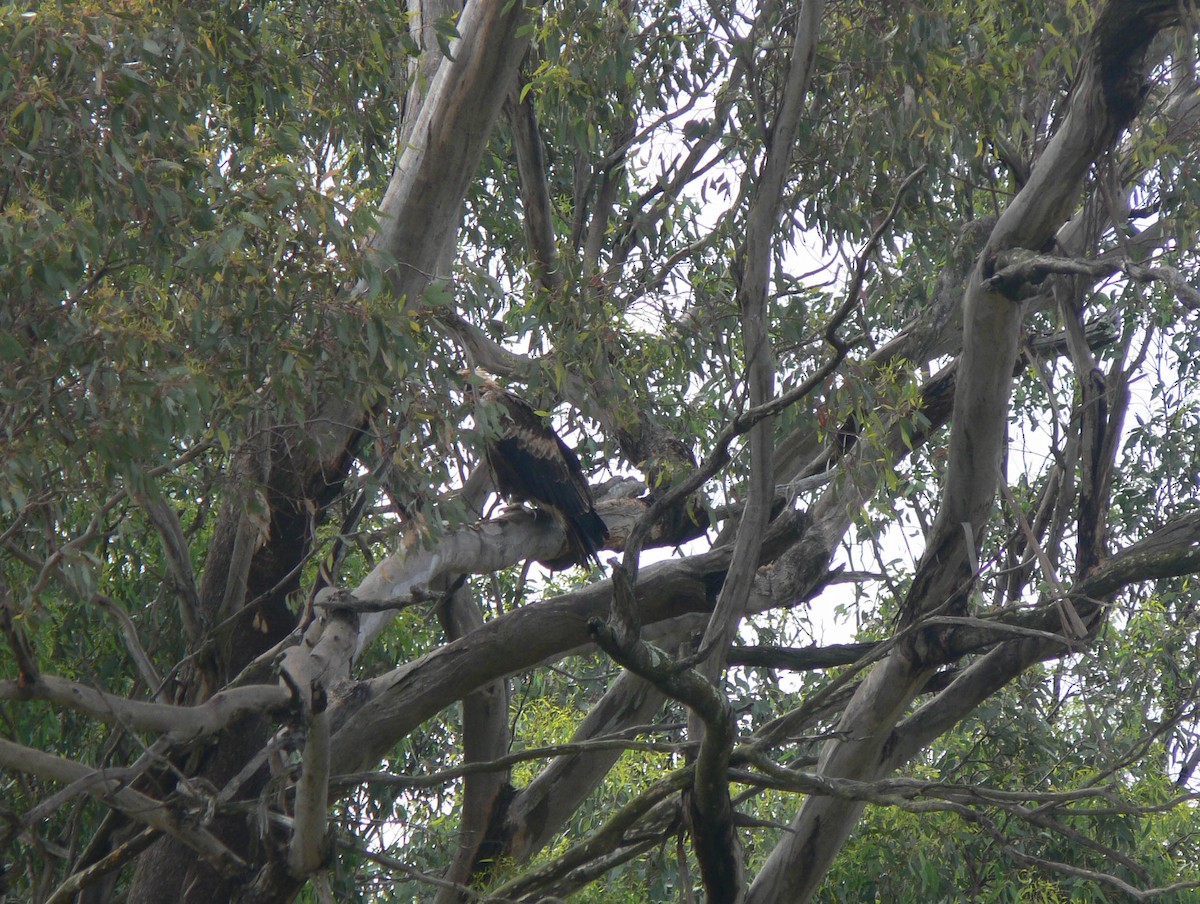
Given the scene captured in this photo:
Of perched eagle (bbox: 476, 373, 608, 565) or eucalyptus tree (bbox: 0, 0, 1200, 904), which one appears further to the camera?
perched eagle (bbox: 476, 373, 608, 565)

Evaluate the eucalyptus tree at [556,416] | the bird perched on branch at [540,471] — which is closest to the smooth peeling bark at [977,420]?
the eucalyptus tree at [556,416]

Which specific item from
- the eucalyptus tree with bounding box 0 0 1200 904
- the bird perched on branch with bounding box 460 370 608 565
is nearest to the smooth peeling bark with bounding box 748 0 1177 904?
the eucalyptus tree with bounding box 0 0 1200 904

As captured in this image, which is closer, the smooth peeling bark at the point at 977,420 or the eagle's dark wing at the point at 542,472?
the smooth peeling bark at the point at 977,420

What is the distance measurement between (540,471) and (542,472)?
0.01 m

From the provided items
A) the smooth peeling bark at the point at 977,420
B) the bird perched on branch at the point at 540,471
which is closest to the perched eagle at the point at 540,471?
the bird perched on branch at the point at 540,471

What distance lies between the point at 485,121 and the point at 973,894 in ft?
14.0

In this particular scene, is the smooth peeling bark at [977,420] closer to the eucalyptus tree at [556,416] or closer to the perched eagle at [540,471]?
the eucalyptus tree at [556,416]

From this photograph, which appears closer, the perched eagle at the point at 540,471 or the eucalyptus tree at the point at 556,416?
the eucalyptus tree at the point at 556,416

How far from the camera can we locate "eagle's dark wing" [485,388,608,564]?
4.83m

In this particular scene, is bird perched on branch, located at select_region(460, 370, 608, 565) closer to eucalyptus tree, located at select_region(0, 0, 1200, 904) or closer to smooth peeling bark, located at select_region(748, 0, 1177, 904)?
eucalyptus tree, located at select_region(0, 0, 1200, 904)

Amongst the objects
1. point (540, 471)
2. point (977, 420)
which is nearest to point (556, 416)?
point (540, 471)

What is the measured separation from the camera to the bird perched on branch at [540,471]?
483 centimetres

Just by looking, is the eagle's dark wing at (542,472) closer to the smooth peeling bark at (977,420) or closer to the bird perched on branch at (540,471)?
the bird perched on branch at (540,471)

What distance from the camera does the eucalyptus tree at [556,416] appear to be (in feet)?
10.8
